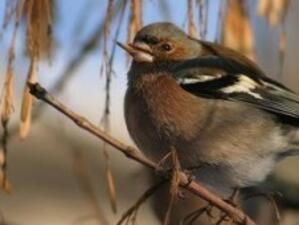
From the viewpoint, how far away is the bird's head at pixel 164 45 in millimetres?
3938

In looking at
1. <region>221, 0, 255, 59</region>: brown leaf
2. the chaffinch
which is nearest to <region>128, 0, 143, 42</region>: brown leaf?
<region>221, 0, 255, 59</region>: brown leaf

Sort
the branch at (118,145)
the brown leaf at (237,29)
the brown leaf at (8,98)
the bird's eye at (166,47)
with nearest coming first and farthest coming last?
Answer: the branch at (118,145) → the brown leaf at (8,98) → the brown leaf at (237,29) → the bird's eye at (166,47)

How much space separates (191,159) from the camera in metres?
3.66

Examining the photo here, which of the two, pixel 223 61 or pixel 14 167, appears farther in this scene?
pixel 14 167

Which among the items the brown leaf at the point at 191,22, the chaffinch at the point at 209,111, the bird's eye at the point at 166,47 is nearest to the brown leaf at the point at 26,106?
the brown leaf at the point at 191,22

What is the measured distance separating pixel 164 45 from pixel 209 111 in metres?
0.46

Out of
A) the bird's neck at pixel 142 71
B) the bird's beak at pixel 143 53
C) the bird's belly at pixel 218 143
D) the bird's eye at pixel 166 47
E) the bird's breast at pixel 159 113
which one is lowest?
the bird's belly at pixel 218 143

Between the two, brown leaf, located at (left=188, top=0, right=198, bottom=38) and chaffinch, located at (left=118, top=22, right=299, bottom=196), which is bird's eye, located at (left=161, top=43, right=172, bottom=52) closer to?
chaffinch, located at (left=118, top=22, right=299, bottom=196)

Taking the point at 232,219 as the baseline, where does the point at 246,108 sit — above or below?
below

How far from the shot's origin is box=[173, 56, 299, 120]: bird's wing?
391cm

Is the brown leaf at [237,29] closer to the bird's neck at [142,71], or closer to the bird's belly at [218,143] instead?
the bird's belly at [218,143]

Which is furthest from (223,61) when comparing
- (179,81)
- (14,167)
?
(14,167)

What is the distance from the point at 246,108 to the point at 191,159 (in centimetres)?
47

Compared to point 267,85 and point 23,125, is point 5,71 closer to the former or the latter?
point 23,125
